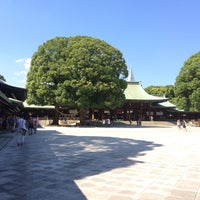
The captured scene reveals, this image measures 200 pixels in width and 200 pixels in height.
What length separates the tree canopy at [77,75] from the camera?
118 ft

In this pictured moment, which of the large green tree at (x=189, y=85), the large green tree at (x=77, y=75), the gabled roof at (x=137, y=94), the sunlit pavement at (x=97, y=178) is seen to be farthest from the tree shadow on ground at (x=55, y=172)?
the gabled roof at (x=137, y=94)

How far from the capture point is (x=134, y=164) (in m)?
9.21

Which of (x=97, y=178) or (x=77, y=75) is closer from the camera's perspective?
(x=97, y=178)

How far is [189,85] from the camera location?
48469 millimetres

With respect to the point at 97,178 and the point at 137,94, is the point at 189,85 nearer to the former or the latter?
the point at 137,94

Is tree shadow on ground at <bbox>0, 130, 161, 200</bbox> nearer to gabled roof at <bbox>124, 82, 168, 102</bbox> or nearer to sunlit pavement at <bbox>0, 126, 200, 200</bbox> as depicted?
sunlit pavement at <bbox>0, 126, 200, 200</bbox>

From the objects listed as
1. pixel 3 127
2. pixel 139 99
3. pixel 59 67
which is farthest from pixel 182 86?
pixel 3 127

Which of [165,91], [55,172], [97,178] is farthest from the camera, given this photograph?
[165,91]

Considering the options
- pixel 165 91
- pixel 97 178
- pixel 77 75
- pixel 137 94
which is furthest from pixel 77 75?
pixel 165 91

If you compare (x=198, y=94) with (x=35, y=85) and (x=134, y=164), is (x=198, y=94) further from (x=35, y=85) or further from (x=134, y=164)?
(x=134, y=164)

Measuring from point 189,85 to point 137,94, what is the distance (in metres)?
10.9

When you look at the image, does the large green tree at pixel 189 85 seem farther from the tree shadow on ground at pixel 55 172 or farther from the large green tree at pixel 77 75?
the tree shadow on ground at pixel 55 172

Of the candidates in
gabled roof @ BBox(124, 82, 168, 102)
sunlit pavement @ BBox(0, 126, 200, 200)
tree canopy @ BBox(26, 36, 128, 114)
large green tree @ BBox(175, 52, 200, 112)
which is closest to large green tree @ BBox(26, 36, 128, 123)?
tree canopy @ BBox(26, 36, 128, 114)

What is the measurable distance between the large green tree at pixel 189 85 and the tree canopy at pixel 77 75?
15.4 metres
